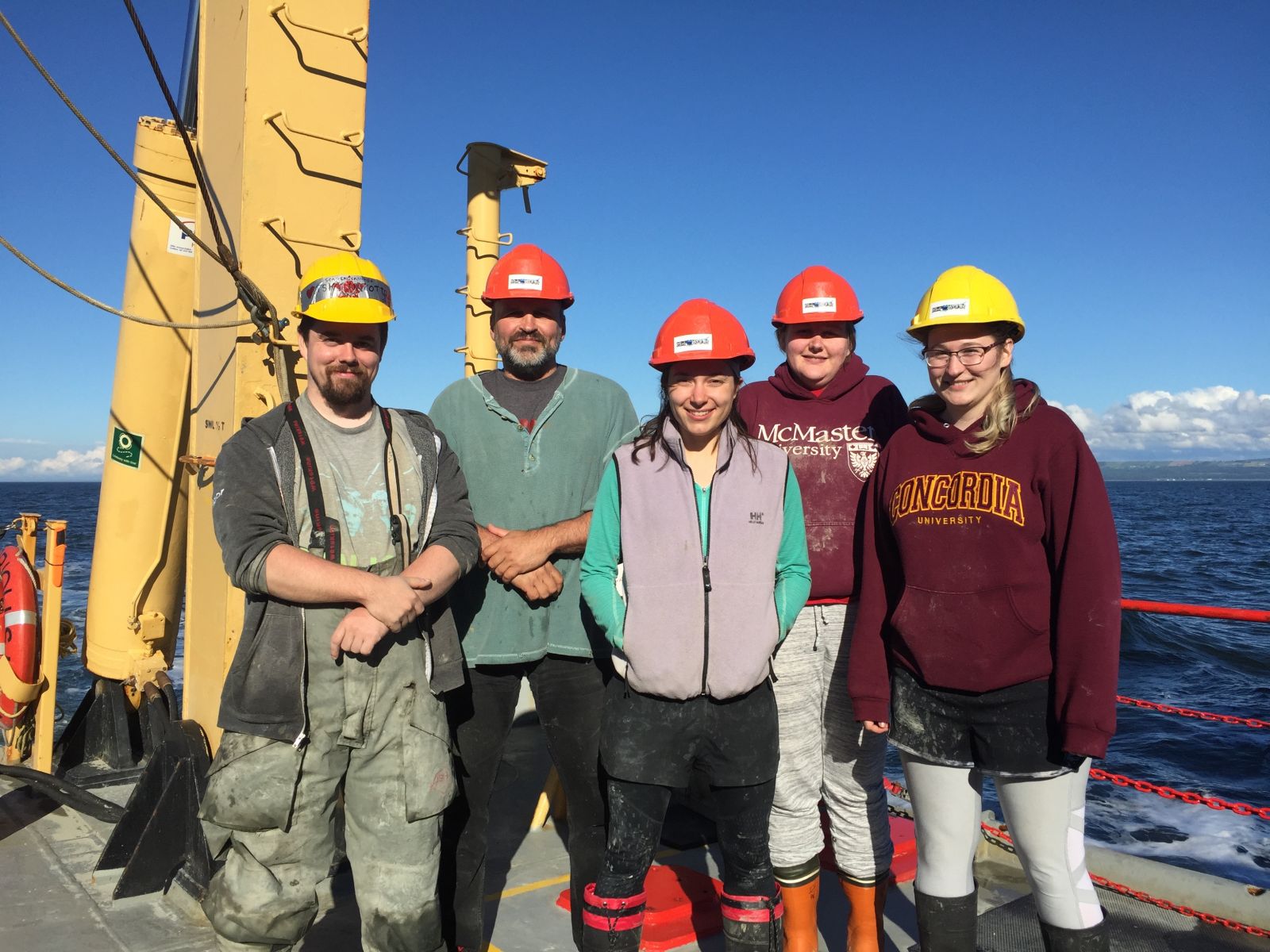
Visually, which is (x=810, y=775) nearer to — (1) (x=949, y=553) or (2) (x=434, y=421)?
(1) (x=949, y=553)

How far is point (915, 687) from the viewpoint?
A: 2572 millimetres

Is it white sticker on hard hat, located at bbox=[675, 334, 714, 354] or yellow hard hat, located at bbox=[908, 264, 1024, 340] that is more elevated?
yellow hard hat, located at bbox=[908, 264, 1024, 340]

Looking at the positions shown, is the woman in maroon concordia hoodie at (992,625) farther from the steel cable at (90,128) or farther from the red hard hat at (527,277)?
the steel cable at (90,128)

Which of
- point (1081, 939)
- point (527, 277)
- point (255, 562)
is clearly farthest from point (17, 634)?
point (1081, 939)

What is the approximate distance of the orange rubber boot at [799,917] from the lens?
2938 mm

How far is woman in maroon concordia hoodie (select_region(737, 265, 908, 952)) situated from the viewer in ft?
9.62

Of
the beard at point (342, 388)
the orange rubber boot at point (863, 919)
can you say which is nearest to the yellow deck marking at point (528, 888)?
the orange rubber boot at point (863, 919)

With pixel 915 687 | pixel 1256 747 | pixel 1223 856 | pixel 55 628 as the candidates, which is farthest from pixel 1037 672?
Answer: pixel 1256 747

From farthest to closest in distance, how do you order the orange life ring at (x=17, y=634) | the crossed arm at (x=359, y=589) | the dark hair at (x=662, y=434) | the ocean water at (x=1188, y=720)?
the ocean water at (x=1188, y=720) → the orange life ring at (x=17, y=634) → the dark hair at (x=662, y=434) → the crossed arm at (x=359, y=589)

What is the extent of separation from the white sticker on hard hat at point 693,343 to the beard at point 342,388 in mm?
887

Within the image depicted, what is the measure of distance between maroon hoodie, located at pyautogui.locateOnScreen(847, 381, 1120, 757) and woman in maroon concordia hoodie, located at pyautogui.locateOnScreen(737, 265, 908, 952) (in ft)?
1.07

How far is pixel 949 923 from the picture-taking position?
251 cm

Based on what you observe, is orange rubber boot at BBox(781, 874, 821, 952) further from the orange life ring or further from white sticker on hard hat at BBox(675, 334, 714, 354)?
the orange life ring

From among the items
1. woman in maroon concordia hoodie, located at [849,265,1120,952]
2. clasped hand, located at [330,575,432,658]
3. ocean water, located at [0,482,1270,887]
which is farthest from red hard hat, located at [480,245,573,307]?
ocean water, located at [0,482,1270,887]
